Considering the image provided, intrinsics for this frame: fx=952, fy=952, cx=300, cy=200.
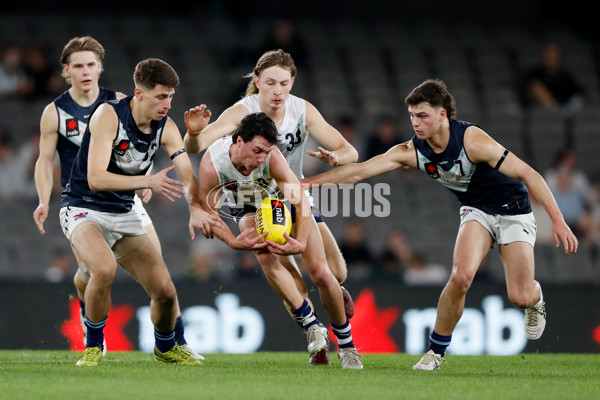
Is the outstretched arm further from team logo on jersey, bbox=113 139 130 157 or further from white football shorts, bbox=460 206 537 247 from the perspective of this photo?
white football shorts, bbox=460 206 537 247

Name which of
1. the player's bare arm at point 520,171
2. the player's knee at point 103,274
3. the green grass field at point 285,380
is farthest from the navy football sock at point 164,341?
the player's bare arm at point 520,171

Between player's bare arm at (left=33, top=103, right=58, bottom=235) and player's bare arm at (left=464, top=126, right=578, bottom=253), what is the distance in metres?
3.36

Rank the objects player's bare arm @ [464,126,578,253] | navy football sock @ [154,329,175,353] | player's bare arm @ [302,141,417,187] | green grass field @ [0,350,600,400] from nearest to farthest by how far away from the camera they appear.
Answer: green grass field @ [0,350,600,400]
player's bare arm @ [464,126,578,253]
navy football sock @ [154,329,175,353]
player's bare arm @ [302,141,417,187]

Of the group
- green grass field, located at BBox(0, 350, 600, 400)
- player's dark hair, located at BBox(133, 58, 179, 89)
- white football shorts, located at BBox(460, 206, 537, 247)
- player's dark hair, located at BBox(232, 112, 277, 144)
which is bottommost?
green grass field, located at BBox(0, 350, 600, 400)

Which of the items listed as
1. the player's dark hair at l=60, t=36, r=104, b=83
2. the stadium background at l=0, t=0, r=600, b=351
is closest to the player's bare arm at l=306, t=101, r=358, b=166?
the player's dark hair at l=60, t=36, r=104, b=83

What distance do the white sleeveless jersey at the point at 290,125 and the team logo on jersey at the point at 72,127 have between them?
1.37m

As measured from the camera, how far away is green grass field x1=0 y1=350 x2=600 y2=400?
219 inches

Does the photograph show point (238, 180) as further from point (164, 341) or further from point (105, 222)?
point (164, 341)

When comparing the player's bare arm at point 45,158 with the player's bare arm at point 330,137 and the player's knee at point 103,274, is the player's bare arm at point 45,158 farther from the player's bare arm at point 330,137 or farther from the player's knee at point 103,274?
the player's bare arm at point 330,137

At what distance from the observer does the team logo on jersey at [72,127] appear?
7.86 m

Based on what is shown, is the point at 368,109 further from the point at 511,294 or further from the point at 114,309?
the point at 511,294

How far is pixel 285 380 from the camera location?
6.35 m

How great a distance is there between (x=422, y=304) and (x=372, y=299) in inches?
21.2

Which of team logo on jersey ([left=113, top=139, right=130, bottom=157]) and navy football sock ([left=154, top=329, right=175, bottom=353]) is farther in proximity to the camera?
navy football sock ([left=154, top=329, right=175, bottom=353])
